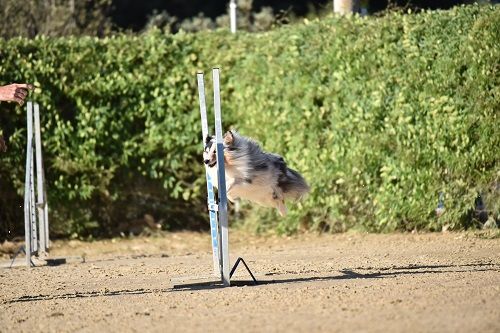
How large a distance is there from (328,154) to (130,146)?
10.8 feet

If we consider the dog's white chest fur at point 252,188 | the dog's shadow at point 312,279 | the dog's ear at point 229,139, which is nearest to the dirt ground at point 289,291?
the dog's shadow at point 312,279

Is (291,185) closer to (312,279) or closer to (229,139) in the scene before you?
(229,139)

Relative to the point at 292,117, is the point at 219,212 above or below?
below

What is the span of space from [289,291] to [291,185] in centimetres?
306

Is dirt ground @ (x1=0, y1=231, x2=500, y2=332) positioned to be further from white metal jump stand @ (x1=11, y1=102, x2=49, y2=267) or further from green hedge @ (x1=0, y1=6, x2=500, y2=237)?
green hedge @ (x1=0, y1=6, x2=500, y2=237)

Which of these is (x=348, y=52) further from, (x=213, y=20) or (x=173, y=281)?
(x=213, y=20)

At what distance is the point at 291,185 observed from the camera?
11156 millimetres

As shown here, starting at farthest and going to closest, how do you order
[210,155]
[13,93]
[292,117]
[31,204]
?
[292,117] → [31,204] → [210,155] → [13,93]

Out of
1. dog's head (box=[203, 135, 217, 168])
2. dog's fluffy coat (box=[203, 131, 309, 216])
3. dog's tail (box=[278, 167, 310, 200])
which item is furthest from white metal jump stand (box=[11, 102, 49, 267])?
dog's tail (box=[278, 167, 310, 200])

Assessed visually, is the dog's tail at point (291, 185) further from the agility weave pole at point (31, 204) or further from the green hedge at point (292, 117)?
the agility weave pole at point (31, 204)

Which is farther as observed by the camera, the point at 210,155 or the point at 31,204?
the point at 31,204

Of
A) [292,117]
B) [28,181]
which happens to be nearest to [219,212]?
[28,181]

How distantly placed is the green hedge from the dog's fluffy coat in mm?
2203

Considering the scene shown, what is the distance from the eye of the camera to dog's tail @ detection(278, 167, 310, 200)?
36.4 ft
